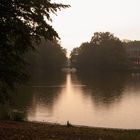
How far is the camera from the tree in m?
11.1

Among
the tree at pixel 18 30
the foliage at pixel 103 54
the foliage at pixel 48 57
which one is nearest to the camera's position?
the tree at pixel 18 30

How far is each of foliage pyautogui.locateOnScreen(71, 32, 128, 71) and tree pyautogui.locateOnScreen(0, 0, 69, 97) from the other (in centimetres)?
11734

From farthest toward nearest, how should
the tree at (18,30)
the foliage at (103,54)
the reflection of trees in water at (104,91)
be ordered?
the foliage at (103,54)
the reflection of trees in water at (104,91)
the tree at (18,30)

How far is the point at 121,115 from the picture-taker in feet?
106

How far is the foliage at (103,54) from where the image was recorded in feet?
425

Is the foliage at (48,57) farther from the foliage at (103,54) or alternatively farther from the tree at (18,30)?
the tree at (18,30)

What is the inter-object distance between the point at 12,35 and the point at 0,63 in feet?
2.91

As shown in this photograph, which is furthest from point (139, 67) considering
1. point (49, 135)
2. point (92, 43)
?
point (49, 135)

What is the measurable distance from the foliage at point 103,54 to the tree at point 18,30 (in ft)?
385

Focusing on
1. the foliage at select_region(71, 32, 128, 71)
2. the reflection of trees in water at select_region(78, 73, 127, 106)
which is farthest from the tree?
the foliage at select_region(71, 32, 128, 71)

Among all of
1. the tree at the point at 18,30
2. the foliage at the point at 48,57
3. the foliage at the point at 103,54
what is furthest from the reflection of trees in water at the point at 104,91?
the foliage at the point at 103,54

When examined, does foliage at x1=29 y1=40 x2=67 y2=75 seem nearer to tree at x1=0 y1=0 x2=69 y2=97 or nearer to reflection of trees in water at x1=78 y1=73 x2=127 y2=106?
reflection of trees in water at x1=78 y1=73 x2=127 y2=106

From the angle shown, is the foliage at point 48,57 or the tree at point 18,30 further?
the foliage at point 48,57

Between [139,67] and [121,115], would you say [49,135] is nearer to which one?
[121,115]
